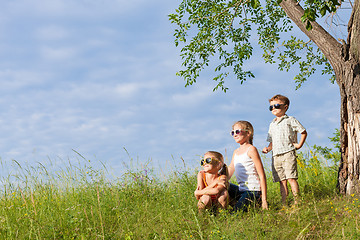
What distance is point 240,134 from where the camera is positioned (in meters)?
6.32

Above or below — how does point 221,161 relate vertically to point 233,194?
above

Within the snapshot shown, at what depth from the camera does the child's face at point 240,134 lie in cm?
632

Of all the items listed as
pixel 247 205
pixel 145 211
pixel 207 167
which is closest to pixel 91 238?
pixel 145 211

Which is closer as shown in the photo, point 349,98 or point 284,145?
point 284,145

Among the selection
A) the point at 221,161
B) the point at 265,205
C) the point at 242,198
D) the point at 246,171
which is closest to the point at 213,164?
the point at 221,161

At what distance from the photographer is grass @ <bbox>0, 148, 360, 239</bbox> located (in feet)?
17.0

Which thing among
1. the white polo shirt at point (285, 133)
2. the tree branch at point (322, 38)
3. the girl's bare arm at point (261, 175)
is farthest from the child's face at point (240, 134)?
the tree branch at point (322, 38)

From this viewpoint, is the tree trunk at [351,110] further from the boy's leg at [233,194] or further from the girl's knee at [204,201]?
the girl's knee at [204,201]

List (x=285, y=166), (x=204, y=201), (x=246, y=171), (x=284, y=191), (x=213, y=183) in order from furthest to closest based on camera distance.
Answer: (x=284, y=191) < (x=285, y=166) < (x=246, y=171) < (x=213, y=183) < (x=204, y=201)

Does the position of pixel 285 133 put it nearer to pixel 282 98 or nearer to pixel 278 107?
pixel 278 107

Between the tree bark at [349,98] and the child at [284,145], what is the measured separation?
3.65ft

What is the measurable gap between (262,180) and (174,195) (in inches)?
72.4

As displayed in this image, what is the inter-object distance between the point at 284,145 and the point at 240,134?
0.94m

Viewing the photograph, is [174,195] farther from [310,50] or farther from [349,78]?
[310,50]
